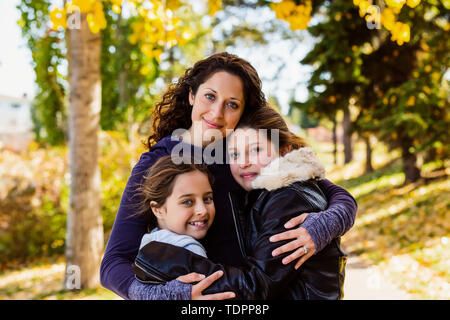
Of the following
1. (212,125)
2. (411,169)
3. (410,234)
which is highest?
(212,125)

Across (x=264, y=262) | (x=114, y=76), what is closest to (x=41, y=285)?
(x=264, y=262)

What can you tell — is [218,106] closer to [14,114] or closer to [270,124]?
[270,124]

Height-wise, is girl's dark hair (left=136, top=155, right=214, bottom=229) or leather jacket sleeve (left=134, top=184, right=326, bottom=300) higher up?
girl's dark hair (left=136, top=155, right=214, bottom=229)

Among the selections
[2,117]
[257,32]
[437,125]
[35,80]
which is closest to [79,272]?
[437,125]

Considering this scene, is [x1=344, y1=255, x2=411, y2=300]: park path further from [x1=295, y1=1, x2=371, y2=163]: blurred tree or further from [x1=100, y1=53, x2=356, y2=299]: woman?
[x1=295, y1=1, x2=371, y2=163]: blurred tree

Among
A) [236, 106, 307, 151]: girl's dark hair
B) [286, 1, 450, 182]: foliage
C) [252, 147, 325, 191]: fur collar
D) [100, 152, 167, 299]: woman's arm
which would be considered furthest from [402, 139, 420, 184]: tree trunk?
[100, 152, 167, 299]: woman's arm

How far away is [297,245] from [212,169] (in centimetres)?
65

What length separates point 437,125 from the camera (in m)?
7.41

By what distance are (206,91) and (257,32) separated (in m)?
15.4

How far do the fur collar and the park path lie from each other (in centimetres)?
307

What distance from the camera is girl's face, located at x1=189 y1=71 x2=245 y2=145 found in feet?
6.79

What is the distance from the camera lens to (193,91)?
2285 mm

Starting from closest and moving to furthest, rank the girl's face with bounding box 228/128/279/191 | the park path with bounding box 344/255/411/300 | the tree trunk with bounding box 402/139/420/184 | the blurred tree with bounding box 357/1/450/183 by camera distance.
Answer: the girl's face with bounding box 228/128/279/191 → the park path with bounding box 344/255/411/300 → the blurred tree with bounding box 357/1/450/183 → the tree trunk with bounding box 402/139/420/184

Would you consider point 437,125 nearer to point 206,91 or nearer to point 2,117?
point 206,91
